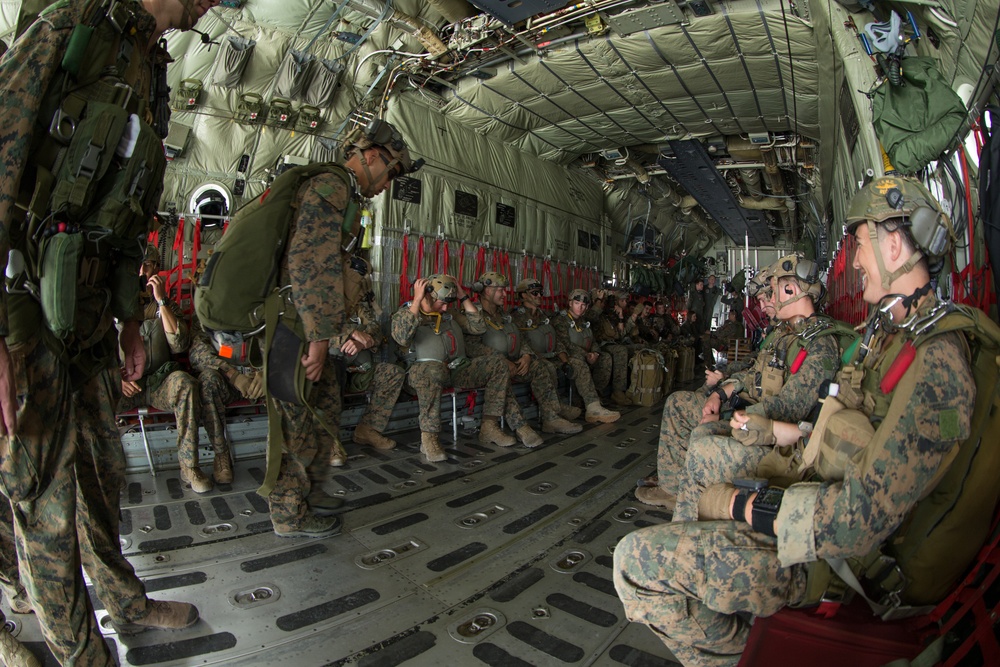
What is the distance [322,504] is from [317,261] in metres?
1.43

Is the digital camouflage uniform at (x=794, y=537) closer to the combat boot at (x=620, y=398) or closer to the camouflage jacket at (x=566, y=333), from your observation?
the camouflage jacket at (x=566, y=333)

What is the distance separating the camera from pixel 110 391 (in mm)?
1764

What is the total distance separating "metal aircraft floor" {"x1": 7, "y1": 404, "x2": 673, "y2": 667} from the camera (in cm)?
173

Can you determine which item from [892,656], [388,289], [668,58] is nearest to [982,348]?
[892,656]

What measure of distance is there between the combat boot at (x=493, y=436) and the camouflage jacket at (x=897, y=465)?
3185 mm

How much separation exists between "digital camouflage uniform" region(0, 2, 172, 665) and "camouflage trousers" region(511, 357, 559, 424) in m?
3.63

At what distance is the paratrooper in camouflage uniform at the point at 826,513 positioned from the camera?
109 cm

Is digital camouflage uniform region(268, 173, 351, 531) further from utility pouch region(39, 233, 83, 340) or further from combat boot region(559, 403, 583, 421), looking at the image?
combat boot region(559, 403, 583, 421)

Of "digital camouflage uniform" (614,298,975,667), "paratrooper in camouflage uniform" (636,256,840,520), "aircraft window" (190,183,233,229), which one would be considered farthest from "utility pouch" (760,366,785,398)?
"aircraft window" (190,183,233,229)

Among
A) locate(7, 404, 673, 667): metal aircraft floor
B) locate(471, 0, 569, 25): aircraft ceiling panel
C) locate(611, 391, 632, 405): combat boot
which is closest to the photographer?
locate(7, 404, 673, 667): metal aircraft floor

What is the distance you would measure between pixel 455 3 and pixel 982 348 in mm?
4134

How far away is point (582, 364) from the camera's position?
554 cm

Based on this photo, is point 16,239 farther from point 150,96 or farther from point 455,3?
point 455,3

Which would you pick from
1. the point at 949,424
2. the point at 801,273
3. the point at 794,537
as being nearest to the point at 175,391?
the point at 794,537
